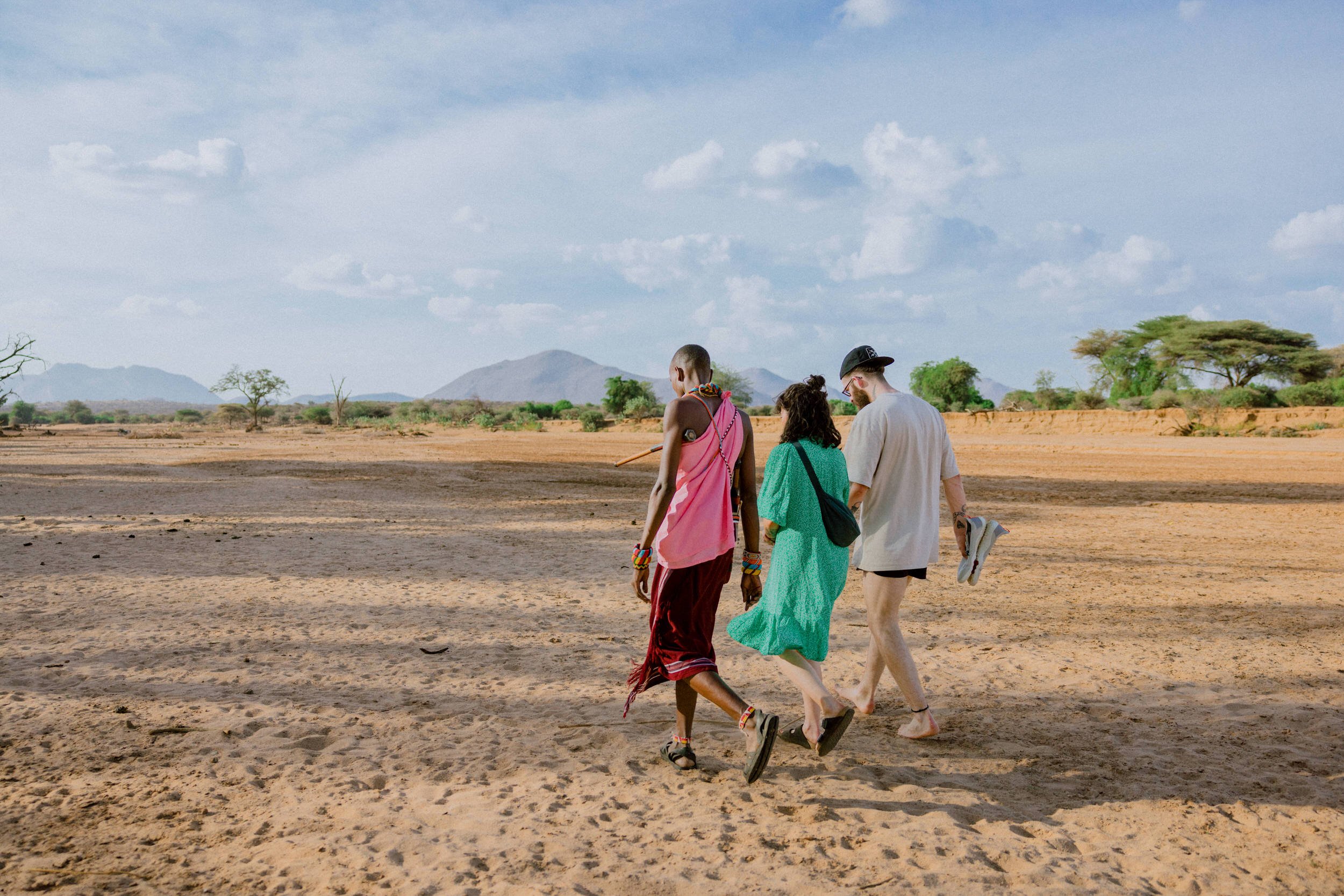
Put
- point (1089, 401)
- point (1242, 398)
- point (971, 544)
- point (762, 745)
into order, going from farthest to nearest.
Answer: point (1089, 401) < point (1242, 398) < point (971, 544) < point (762, 745)

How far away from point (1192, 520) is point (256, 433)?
4599 cm

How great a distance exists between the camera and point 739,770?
375cm

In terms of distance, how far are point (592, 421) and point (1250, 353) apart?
41.4 meters

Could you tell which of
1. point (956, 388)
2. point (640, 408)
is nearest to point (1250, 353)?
point (956, 388)

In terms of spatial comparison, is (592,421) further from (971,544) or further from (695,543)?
(695,543)

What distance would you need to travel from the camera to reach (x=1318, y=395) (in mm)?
39438

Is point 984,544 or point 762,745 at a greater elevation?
point 984,544

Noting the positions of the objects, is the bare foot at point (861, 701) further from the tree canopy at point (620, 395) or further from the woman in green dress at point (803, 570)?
the tree canopy at point (620, 395)

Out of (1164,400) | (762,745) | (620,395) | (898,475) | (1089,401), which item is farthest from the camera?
(620,395)

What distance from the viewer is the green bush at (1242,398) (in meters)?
38.3

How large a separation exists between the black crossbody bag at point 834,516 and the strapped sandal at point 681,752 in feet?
3.68

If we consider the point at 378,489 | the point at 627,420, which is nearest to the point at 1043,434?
the point at 627,420

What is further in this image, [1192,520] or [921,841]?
[1192,520]

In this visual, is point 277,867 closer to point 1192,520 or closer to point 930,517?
point 930,517
